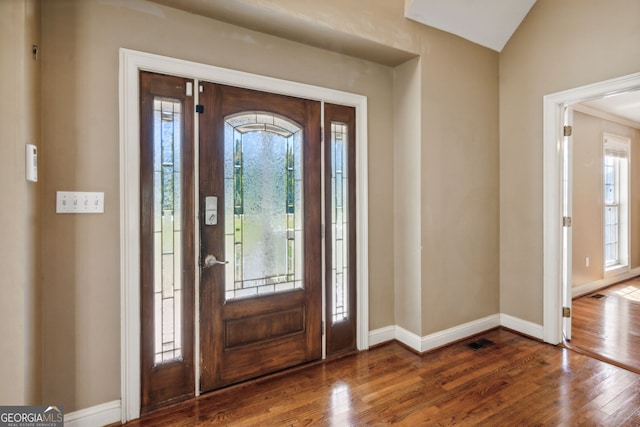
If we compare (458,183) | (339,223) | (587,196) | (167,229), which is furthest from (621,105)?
(167,229)

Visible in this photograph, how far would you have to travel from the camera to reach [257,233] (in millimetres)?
2467

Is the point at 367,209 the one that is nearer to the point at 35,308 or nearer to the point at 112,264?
the point at 112,264

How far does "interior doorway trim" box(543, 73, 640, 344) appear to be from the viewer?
2.93m

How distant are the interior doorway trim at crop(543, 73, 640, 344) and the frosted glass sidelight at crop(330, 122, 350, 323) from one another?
1.81m

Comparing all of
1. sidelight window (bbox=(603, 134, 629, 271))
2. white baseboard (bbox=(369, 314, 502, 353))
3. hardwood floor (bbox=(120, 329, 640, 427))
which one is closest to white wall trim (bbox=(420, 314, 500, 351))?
white baseboard (bbox=(369, 314, 502, 353))

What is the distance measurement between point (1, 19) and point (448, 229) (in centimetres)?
319

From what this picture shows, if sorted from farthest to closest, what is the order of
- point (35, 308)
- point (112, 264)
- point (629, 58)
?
1. point (629, 58)
2. point (112, 264)
3. point (35, 308)

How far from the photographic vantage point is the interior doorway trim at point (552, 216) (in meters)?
2.93

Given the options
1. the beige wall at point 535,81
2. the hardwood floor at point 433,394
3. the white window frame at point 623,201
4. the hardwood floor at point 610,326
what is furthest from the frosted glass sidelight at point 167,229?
the white window frame at point 623,201

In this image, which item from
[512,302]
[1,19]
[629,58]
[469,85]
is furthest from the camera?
[512,302]

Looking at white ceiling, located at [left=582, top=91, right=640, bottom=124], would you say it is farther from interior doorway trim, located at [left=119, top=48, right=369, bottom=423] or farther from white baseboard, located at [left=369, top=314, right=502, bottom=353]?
interior doorway trim, located at [left=119, top=48, right=369, bottom=423]

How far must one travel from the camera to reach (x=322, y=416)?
2.04m

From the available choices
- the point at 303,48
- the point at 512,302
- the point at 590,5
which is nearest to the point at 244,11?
the point at 303,48

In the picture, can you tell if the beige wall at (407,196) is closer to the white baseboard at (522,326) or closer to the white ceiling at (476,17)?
the white ceiling at (476,17)
